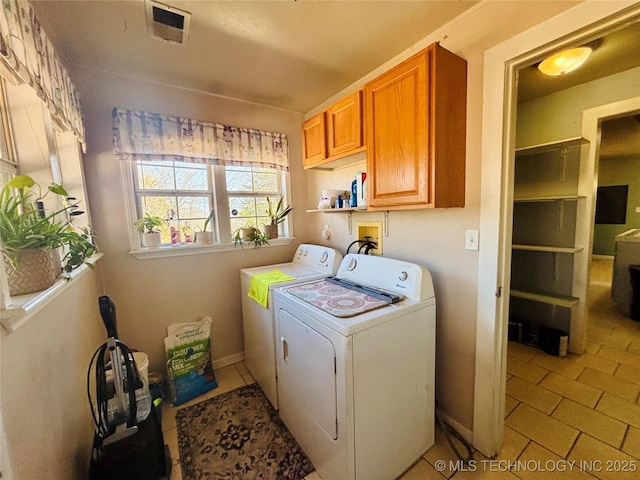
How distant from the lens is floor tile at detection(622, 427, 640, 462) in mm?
1475

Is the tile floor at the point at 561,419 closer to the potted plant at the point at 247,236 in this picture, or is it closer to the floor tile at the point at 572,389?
the floor tile at the point at 572,389

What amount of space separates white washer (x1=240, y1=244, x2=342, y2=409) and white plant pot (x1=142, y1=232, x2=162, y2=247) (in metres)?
0.72

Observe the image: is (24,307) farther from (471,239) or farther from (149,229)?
(471,239)

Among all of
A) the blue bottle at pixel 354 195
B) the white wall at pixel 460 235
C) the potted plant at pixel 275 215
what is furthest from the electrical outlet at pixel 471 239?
the potted plant at pixel 275 215

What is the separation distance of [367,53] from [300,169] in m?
1.27

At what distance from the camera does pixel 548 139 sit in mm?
2518

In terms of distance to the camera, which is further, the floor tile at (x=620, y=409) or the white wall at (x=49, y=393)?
the floor tile at (x=620, y=409)

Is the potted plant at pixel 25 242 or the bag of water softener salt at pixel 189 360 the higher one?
the potted plant at pixel 25 242

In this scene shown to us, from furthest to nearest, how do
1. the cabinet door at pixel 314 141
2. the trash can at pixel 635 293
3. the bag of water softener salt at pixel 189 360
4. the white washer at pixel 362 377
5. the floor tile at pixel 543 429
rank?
the trash can at pixel 635 293 → the cabinet door at pixel 314 141 → the bag of water softener salt at pixel 189 360 → the floor tile at pixel 543 429 → the white washer at pixel 362 377

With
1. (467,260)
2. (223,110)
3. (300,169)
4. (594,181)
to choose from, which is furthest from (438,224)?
(223,110)

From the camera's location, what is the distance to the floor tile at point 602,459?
1.37m

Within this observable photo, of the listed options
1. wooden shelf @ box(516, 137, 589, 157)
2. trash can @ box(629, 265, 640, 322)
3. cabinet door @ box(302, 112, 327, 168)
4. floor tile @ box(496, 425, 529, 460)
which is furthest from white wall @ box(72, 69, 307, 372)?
trash can @ box(629, 265, 640, 322)

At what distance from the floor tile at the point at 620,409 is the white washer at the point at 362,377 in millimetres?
1306

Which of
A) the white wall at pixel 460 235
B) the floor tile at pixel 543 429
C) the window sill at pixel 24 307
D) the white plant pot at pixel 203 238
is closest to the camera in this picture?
the window sill at pixel 24 307
